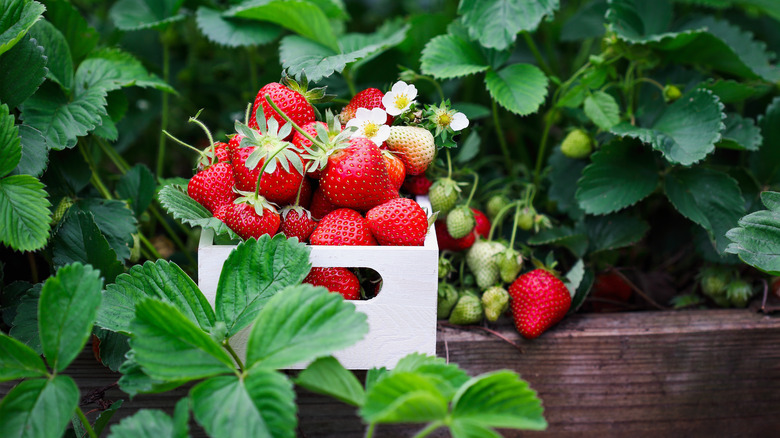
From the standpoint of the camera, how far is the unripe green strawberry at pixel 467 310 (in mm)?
887

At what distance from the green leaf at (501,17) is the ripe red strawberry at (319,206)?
394 mm

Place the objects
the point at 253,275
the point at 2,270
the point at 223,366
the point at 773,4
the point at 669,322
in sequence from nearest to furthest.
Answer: the point at 223,366 < the point at 253,275 < the point at 2,270 < the point at 669,322 < the point at 773,4

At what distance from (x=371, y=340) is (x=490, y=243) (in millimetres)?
281

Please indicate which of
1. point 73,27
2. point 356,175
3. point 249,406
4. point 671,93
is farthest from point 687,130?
point 73,27

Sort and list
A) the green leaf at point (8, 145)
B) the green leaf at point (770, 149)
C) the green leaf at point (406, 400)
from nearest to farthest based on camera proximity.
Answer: the green leaf at point (406, 400), the green leaf at point (8, 145), the green leaf at point (770, 149)

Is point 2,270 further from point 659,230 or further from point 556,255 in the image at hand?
point 659,230

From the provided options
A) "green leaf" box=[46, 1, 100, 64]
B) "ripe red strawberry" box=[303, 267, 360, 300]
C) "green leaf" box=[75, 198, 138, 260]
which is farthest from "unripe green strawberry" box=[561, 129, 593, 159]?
"green leaf" box=[46, 1, 100, 64]

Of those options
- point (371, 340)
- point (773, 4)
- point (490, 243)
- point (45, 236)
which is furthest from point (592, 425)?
point (773, 4)

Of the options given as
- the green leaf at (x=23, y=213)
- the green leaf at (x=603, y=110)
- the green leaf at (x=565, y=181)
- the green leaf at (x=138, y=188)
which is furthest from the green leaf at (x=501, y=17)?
the green leaf at (x=23, y=213)

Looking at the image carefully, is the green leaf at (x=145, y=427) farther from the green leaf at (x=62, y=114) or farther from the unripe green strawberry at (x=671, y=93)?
the unripe green strawberry at (x=671, y=93)

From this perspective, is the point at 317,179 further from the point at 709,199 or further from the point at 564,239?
the point at 709,199

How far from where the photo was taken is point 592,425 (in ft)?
3.08

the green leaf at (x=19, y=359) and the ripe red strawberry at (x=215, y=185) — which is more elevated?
the ripe red strawberry at (x=215, y=185)

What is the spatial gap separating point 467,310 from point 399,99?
0.33 metres
